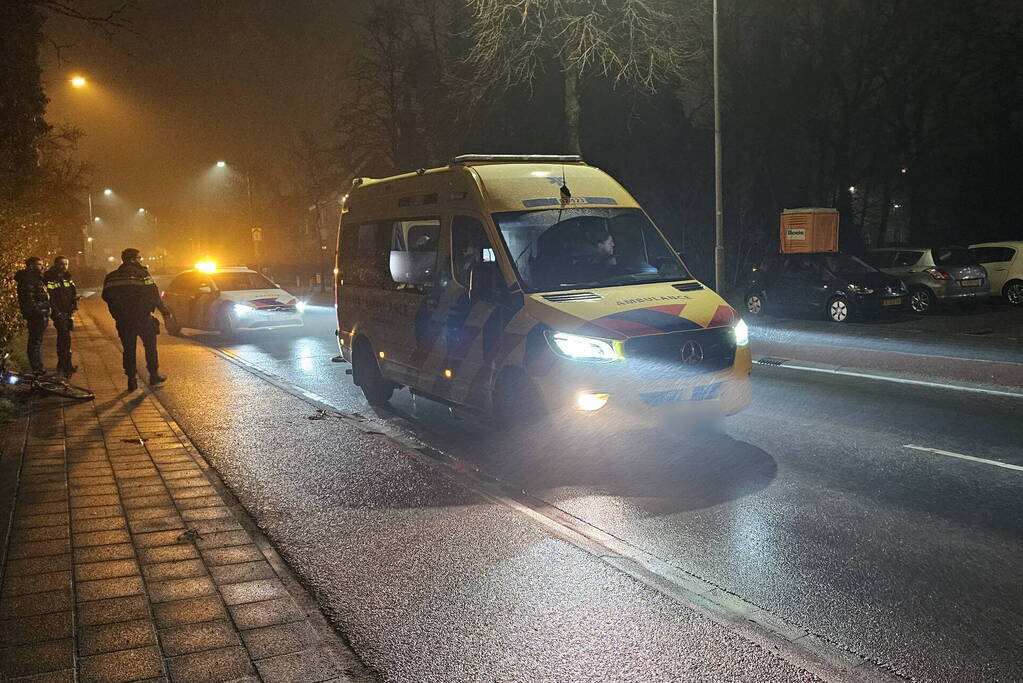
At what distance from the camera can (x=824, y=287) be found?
20172mm

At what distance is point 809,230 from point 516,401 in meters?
21.0

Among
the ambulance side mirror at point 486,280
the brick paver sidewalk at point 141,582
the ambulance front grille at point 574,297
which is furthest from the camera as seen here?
the ambulance side mirror at point 486,280

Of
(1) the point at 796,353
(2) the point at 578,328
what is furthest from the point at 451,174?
(1) the point at 796,353

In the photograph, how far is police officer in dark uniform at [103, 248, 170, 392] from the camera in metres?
12.0

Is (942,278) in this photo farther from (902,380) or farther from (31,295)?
(31,295)

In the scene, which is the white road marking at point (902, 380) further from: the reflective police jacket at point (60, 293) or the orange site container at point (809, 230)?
the orange site container at point (809, 230)

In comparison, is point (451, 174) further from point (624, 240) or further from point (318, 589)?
point (318, 589)

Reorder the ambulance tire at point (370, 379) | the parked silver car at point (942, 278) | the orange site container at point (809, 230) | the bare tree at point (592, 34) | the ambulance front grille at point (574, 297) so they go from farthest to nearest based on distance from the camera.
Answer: the orange site container at point (809, 230) < the bare tree at point (592, 34) < the parked silver car at point (942, 278) < the ambulance tire at point (370, 379) < the ambulance front grille at point (574, 297)

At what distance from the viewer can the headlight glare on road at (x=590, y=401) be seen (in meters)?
7.05

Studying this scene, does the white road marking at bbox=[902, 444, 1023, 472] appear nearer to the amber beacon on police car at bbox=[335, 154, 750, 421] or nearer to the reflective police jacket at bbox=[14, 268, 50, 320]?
the amber beacon on police car at bbox=[335, 154, 750, 421]

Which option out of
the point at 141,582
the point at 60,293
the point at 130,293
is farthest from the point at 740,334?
the point at 60,293

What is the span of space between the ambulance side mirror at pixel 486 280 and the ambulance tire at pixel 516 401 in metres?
0.72

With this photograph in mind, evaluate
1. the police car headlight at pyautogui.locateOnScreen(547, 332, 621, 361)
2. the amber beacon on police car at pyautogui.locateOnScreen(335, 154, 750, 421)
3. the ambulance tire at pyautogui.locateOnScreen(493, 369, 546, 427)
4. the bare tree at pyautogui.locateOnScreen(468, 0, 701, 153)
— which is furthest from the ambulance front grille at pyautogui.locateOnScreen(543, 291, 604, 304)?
the bare tree at pyautogui.locateOnScreen(468, 0, 701, 153)

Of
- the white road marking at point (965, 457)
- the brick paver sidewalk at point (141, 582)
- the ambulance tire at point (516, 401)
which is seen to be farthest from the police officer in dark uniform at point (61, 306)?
the white road marking at point (965, 457)
